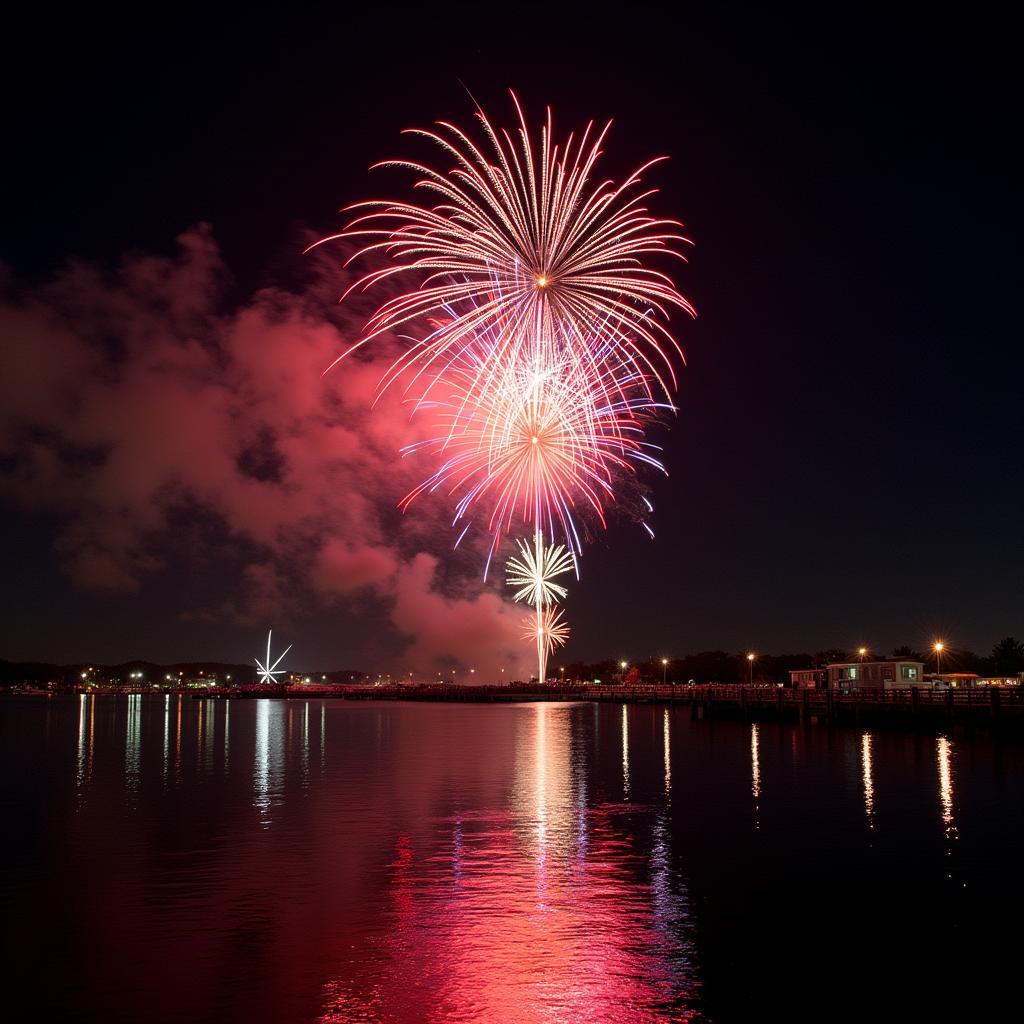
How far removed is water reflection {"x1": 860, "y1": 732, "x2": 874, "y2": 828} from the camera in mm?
29155

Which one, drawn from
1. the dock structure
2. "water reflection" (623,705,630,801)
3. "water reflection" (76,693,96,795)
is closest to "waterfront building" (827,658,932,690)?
the dock structure

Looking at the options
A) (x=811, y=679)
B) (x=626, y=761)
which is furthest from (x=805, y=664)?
(x=626, y=761)

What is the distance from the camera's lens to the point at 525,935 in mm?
16375

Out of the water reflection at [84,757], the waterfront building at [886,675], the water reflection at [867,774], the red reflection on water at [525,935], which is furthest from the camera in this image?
the waterfront building at [886,675]

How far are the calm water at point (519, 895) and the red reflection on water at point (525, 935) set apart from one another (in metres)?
0.06

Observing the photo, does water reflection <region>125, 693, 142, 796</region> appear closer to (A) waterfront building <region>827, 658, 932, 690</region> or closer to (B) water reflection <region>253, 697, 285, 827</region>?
(B) water reflection <region>253, 697, 285, 827</region>

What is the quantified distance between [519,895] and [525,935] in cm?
285

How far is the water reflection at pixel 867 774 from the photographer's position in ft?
95.7

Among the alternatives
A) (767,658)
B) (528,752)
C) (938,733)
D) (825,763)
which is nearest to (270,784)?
(528,752)

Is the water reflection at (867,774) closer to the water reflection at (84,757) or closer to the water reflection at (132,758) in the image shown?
the water reflection at (132,758)

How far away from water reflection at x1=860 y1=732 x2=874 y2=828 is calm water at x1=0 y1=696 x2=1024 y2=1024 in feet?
0.61

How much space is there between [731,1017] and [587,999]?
1928 millimetres

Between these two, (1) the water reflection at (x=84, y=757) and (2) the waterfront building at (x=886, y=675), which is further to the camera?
(2) the waterfront building at (x=886, y=675)

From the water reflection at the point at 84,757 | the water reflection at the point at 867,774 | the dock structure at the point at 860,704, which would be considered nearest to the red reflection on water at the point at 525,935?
the water reflection at the point at 867,774
